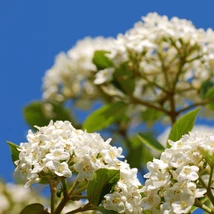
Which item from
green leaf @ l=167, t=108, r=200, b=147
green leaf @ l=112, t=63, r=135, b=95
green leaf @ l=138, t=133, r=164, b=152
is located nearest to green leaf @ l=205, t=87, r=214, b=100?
green leaf @ l=112, t=63, r=135, b=95

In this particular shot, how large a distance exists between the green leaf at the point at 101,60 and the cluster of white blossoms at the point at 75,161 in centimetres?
187

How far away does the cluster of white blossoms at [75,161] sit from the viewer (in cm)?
233

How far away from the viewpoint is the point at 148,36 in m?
4.11

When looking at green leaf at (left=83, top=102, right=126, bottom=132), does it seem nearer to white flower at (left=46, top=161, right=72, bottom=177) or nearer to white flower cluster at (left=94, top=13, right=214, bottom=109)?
white flower cluster at (left=94, top=13, right=214, bottom=109)

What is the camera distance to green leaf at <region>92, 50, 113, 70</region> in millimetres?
4321

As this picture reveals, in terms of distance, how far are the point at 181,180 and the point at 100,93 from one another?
289 cm

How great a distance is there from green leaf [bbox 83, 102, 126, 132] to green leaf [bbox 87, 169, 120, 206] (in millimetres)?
1797

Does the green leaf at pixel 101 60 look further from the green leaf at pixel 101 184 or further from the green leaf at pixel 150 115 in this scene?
the green leaf at pixel 101 184

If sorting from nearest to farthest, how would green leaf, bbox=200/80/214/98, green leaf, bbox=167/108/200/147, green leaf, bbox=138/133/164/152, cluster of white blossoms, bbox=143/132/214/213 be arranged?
cluster of white blossoms, bbox=143/132/214/213
green leaf, bbox=167/108/200/147
green leaf, bbox=138/133/164/152
green leaf, bbox=200/80/214/98

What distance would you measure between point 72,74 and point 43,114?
40cm

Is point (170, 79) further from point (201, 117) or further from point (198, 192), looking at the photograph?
point (198, 192)

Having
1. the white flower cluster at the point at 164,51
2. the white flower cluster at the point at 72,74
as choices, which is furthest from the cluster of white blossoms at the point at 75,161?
the white flower cluster at the point at 72,74

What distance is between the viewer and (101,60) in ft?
14.3

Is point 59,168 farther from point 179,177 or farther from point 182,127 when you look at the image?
point 182,127
